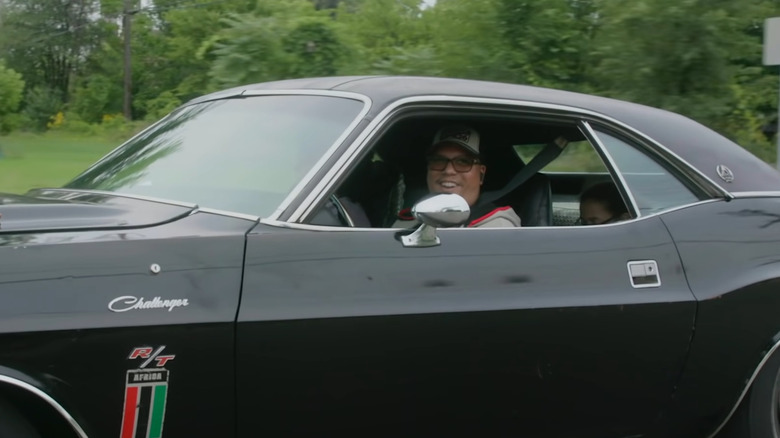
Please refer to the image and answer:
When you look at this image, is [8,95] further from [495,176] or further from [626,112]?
[626,112]

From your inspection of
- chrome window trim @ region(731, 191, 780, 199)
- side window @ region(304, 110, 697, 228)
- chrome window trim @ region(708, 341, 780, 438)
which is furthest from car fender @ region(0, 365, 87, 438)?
chrome window trim @ region(731, 191, 780, 199)

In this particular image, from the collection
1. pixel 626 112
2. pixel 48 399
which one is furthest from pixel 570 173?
pixel 48 399

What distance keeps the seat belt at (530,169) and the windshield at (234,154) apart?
81 centimetres

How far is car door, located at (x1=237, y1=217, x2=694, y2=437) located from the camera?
254 centimetres

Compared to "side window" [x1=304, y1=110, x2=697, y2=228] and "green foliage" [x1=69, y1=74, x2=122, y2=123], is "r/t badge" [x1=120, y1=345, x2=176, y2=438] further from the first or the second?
"green foliage" [x1=69, y1=74, x2=122, y2=123]

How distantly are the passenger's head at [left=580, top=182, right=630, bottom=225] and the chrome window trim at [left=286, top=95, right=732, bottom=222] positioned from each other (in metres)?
0.27

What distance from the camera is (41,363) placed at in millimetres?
2244

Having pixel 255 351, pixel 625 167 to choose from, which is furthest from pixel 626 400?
pixel 255 351

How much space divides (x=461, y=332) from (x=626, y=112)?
4.03 feet

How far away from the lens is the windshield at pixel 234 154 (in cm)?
288

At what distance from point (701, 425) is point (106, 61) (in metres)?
56.5

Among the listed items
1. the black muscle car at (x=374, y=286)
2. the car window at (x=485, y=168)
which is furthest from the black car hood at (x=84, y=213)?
the car window at (x=485, y=168)

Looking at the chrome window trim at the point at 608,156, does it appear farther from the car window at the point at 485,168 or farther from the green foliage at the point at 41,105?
the green foliage at the point at 41,105

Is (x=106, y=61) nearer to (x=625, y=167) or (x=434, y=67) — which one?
(x=434, y=67)
